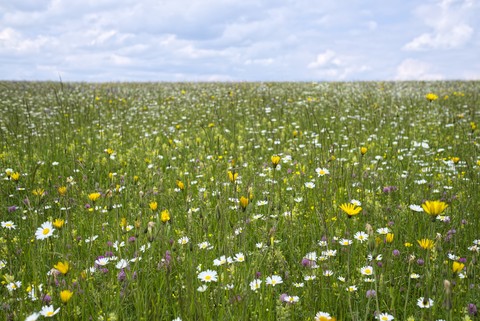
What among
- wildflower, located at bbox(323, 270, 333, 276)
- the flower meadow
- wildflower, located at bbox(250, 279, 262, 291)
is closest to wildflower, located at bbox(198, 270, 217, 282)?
the flower meadow

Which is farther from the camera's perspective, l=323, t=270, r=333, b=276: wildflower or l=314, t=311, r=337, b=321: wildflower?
l=323, t=270, r=333, b=276: wildflower

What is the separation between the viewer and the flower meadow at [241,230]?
2.22m

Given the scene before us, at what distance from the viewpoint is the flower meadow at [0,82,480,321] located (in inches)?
87.3

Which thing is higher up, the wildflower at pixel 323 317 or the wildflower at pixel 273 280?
the wildflower at pixel 323 317

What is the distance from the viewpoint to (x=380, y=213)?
329cm

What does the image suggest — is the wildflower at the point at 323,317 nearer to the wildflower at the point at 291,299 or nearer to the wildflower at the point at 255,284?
the wildflower at the point at 291,299

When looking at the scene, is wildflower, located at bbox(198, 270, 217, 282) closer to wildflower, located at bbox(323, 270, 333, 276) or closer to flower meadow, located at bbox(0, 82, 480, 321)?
flower meadow, located at bbox(0, 82, 480, 321)

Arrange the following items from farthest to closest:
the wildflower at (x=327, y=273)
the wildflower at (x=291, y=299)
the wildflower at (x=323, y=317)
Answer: the wildflower at (x=327, y=273)
the wildflower at (x=291, y=299)
the wildflower at (x=323, y=317)

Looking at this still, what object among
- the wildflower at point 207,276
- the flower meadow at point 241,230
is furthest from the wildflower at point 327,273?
the wildflower at point 207,276

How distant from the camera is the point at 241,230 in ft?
8.87

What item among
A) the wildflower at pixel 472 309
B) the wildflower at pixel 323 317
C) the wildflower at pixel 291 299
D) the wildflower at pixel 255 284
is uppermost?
the wildflower at pixel 323 317

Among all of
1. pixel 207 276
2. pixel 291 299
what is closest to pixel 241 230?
pixel 207 276

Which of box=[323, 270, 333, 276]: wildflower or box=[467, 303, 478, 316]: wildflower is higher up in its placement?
box=[323, 270, 333, 276]: wildflower

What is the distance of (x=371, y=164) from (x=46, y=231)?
4.18 metres
